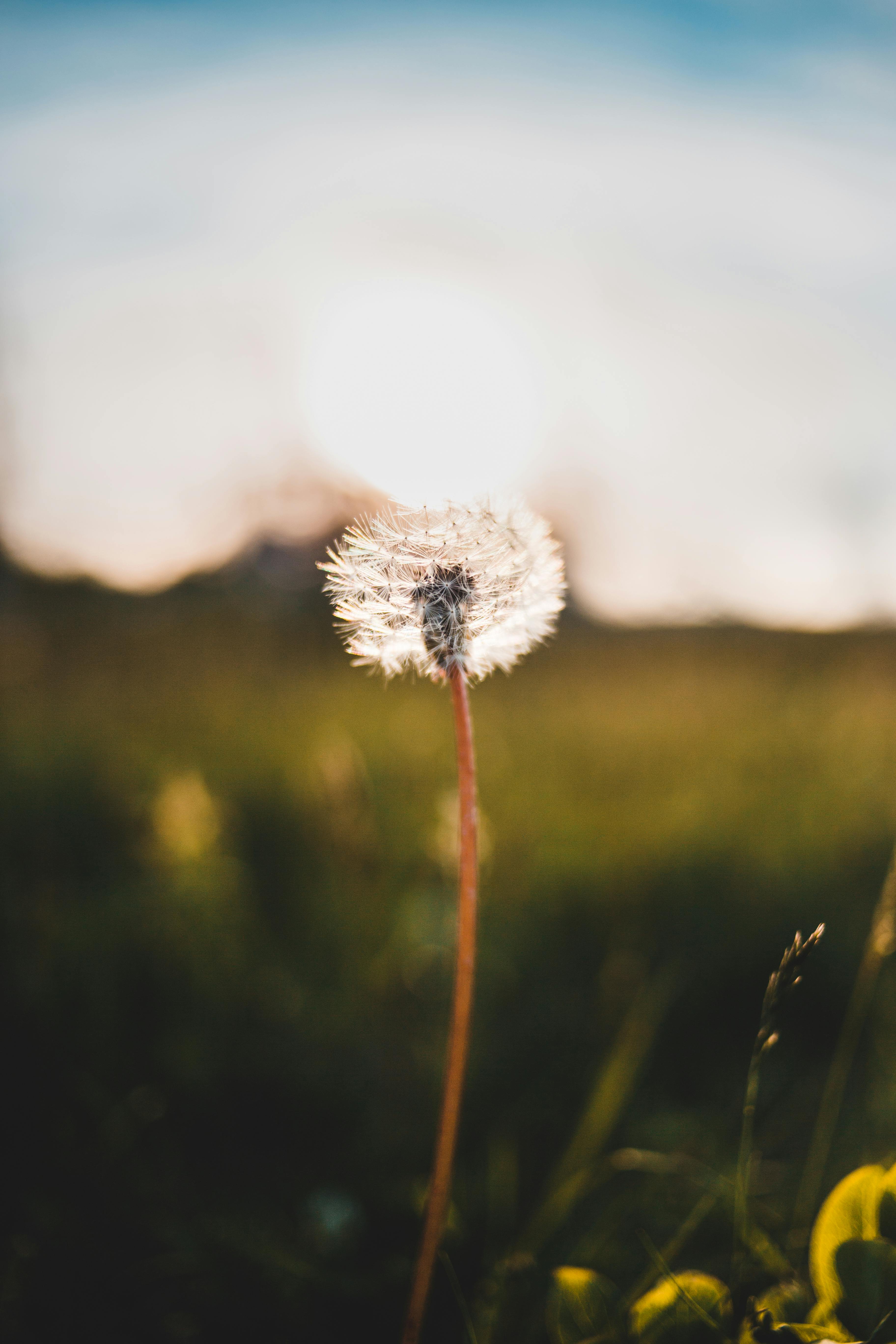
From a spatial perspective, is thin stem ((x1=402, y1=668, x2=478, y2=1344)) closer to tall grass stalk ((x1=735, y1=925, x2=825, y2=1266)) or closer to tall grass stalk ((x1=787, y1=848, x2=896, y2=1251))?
tall grass stalk ((x1=735, y1=925, x2=825, y2=1266))

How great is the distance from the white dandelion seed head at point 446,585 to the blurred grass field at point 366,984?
124 millimetres

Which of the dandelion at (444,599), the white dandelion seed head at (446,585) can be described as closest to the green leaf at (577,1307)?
the dandelion at (444,599)

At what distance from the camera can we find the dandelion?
2.68 ft

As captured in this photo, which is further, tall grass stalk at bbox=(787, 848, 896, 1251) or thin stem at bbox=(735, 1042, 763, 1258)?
tall grass stalk at bbox=(787, 848, 896, 1251)

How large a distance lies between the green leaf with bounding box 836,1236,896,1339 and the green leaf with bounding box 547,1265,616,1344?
0.25 meters

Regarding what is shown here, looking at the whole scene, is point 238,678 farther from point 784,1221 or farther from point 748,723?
point 784,1221

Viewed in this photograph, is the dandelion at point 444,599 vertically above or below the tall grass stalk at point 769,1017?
above

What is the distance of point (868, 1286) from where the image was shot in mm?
774

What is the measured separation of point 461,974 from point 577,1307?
0.43 metres

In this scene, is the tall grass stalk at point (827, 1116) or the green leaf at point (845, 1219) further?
the tall grass stalk at point (827, 1116)

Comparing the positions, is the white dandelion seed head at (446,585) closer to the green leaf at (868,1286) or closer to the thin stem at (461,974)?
the thin stem at (461,974)

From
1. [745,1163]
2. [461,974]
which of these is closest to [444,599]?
[461,974]

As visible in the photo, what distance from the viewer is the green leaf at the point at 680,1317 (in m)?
0.80

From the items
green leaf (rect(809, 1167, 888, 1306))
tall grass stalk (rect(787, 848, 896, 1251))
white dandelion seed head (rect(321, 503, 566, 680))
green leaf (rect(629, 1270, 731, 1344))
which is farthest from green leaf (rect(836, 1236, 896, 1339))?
white dandelion seed head (rect(321, 503, 566, 680))
